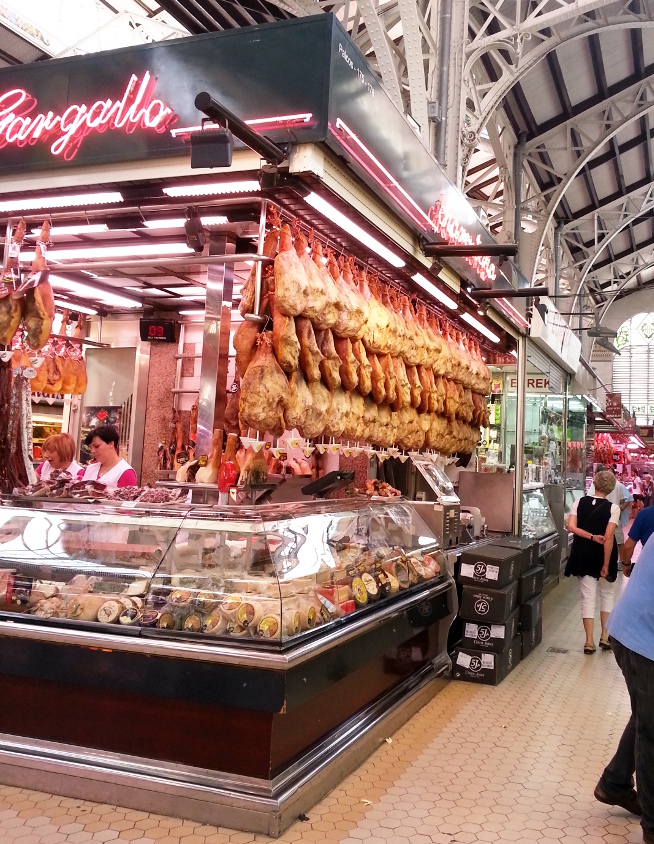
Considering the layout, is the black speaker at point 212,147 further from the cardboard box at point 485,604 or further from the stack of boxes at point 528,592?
the stack of boxes at point 528,592

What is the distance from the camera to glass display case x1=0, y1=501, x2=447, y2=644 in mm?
3244

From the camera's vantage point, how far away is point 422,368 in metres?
6.44

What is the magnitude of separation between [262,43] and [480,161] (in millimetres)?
15941

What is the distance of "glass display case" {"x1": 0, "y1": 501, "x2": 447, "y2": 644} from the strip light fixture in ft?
8.17

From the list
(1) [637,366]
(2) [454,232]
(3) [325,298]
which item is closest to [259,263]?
(3) [325,298]

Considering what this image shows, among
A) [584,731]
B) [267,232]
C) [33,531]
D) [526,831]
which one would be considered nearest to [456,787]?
[526,831]

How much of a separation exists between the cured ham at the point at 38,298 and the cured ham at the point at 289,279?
127cm

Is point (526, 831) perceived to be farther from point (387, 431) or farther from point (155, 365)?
point (155, 365)

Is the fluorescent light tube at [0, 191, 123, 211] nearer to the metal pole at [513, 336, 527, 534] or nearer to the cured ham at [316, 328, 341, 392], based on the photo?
the cured ham at [316, 328, 341, 392]

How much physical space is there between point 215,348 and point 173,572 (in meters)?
1.54

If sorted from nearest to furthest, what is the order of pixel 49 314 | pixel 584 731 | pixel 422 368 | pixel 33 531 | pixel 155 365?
pixel 33 531
pixel 49 314
pixel 584 731
pixel 422 368
pixel 155 365

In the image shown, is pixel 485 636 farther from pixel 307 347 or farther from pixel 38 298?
pixel 38 298

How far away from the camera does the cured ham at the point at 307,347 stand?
14.3 feet

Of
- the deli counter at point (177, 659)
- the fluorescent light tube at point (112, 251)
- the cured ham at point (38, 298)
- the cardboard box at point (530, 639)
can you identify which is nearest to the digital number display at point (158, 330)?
the fluorescent light tube at point (112, 251)
